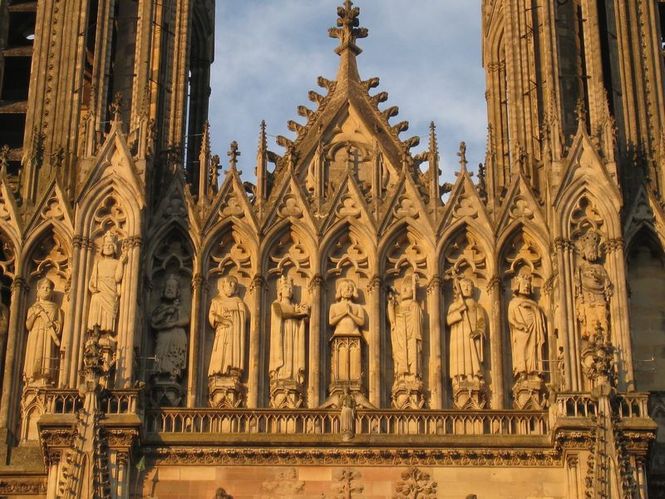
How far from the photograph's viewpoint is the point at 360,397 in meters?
30.3

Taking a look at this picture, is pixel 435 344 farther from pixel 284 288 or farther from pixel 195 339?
pixel 195 339

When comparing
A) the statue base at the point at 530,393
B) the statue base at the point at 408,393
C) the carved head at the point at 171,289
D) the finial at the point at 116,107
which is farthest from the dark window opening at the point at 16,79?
the statue base at the point at 530,393

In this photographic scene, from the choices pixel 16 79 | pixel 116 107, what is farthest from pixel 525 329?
pixel 16 79

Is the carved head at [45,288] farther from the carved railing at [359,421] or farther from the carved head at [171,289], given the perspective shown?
the carved railing at [359,421]

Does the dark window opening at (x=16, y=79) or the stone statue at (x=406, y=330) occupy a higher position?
the dark window opening at (x=16, y=79)

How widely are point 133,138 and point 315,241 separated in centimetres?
286

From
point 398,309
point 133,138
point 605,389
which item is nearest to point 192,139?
point 133,138

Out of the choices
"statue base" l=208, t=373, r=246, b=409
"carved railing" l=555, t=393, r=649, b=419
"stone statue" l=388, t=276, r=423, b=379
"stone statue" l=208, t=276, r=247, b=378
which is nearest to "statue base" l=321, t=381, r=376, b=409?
"stone statue" l=388, t=276, r=423, b=379

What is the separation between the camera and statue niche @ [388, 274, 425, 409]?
99.8 feet

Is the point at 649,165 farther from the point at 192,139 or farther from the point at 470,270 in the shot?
the point at 192,139

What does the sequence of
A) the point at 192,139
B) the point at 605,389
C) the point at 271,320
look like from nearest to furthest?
the point at 605,389
the point at 271,320
the point at 192,139

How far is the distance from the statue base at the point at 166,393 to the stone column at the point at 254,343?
899 mm

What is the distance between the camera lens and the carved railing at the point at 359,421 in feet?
97.9

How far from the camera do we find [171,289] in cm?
3134
